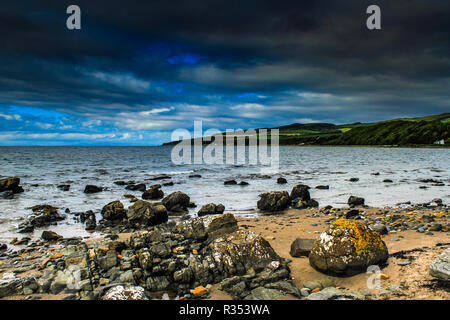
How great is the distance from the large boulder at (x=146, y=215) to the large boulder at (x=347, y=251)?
30.7ft

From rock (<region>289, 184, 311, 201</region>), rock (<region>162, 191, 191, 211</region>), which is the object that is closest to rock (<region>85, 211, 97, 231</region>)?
rock (<region>162, 191, 191, 211</region>)

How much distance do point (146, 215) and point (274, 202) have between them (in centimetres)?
810

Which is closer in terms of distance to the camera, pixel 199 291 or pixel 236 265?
pixel 199 291

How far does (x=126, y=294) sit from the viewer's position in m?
5.93

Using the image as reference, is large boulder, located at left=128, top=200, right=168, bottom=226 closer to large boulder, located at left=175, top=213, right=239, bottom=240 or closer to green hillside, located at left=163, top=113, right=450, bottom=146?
large boulder, located at left=175, top=213, right=239, bottom=240

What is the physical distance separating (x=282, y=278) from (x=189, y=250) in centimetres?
347

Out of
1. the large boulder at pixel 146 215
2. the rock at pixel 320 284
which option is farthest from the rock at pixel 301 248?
the large boulder at pixel 146 215

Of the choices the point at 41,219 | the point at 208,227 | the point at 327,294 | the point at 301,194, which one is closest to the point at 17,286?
the point at 208,227

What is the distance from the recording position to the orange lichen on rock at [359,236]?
6.98m

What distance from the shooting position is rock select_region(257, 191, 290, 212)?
17.5 m

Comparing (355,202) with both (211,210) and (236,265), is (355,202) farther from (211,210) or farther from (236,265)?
(236,265)
